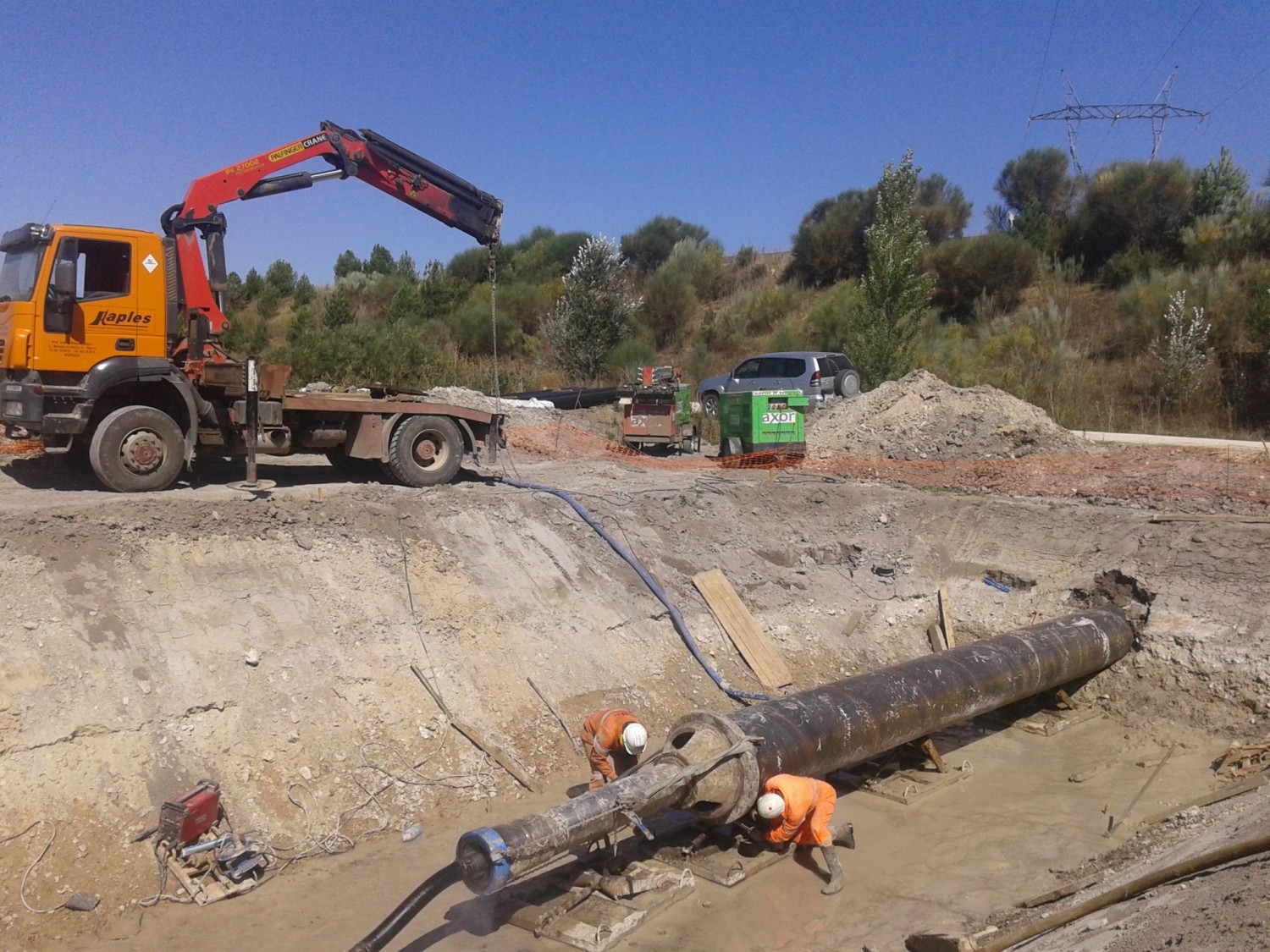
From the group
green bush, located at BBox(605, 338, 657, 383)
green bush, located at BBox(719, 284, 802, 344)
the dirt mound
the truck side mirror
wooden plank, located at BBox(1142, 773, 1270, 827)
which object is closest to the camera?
wooden plank, located at BBox(1142, 773, 1270, 827)

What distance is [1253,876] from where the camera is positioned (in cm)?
517

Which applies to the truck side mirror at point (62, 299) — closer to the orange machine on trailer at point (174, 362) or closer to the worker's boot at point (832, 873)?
the orange machine on trailer at point (174, 362)

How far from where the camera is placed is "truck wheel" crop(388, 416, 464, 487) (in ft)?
37.4

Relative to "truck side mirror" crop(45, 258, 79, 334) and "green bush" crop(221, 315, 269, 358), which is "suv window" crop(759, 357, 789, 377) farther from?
"green bush" crop(221, 315, 269, 358)

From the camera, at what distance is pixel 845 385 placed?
2209 centimetres

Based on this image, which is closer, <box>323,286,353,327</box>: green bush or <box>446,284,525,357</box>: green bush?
<box>323,286,353,327</box>: green bush

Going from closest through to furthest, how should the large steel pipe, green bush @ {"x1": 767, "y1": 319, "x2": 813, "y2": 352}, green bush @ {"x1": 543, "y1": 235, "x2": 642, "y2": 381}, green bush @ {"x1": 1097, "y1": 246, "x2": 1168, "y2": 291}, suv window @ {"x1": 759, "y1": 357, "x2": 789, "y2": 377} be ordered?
the large steel pipe
suv window @ {"x1": 759, "y1": 357, "x2": 789, "y2": 377}
green bush @ {"x1": 543, "y1": 235, "x2": 642, "y2": 381}
green bush @ {"x1": 1097, "y1": 246, "x2": 1168, "y2": 291}
green bush @ {"x1": 767, "y1": 319, "x2": 813, "y2": 352}

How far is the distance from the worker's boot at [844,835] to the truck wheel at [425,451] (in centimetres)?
635

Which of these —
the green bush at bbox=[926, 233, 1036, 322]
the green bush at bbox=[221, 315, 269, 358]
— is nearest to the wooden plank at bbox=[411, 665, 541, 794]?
the green bush at bbox=[221, 315, 269, 358]

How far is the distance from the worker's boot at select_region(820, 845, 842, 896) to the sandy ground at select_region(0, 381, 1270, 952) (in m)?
0.07

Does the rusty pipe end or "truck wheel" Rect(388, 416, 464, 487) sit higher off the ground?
"truck wheel" Rect(388, 416, 464, 487)

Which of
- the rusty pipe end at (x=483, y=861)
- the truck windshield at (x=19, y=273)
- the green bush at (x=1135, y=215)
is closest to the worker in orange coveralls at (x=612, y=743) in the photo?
the rusty pipe end at (x=483, y=861)

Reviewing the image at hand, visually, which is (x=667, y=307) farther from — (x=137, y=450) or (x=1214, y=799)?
(x=1214, y=799)

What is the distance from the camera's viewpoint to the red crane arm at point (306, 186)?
10898 mm
